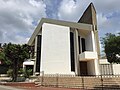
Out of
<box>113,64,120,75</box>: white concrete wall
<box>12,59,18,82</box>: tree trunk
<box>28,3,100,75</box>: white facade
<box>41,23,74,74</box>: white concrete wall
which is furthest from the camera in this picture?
<box>113,64,120,75</box>: white concrete wall

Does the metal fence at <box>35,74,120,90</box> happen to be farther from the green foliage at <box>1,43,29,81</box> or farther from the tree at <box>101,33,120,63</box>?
the tree at <box>101,33,120,63</box>

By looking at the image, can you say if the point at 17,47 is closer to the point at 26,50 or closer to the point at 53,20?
the point at 26,50

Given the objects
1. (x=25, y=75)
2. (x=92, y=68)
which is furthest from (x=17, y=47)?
(x=92, y=68)

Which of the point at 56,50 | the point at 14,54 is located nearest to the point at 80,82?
the point at 56,50

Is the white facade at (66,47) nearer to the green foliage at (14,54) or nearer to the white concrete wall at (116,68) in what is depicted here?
the green foliage at (14,54)

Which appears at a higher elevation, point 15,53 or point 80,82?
point 15,53

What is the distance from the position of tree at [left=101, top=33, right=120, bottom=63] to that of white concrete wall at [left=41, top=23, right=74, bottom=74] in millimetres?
8014

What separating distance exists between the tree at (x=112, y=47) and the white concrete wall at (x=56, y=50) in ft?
26.3

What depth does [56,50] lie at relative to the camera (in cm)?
2556

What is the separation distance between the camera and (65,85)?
61.7 feet

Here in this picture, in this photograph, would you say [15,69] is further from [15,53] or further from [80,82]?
[80,82]

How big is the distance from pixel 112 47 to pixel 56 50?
9.76 meters

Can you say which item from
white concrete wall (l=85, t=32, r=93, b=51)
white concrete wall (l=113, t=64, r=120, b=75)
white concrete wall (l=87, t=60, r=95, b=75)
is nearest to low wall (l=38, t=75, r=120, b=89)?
white concrete wall (l=87, t=60, r=95, b=75)

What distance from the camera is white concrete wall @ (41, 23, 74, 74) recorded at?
81.4ft
